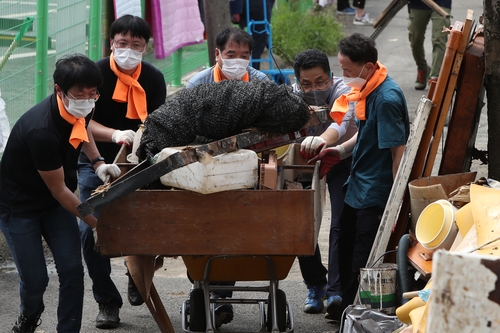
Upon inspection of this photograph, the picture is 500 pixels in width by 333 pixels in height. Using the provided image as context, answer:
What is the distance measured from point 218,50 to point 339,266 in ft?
5.23

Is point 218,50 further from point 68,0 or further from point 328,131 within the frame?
point 68,0

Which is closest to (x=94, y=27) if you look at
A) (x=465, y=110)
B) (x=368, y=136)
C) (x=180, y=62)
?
(x=180, y=62)

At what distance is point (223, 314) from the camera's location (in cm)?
469

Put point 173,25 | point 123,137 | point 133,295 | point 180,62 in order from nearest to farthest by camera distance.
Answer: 1. point 123,137
2. point 133,295
3. point 173,25
4. point 180,62

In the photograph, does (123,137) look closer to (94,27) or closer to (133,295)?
(133,295)

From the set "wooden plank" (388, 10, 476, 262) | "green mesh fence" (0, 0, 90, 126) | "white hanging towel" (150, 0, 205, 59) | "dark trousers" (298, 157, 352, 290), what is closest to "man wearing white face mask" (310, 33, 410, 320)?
"wooden plank" (388, 10, 476, 262)

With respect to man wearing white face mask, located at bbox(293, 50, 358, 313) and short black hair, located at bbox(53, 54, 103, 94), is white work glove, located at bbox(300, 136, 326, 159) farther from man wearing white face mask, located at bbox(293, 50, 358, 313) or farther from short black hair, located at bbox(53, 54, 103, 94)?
short black hair, located at bbox(53, 54, 103, 94)

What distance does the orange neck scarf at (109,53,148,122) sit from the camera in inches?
190

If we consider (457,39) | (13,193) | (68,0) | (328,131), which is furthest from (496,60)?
(68,0)

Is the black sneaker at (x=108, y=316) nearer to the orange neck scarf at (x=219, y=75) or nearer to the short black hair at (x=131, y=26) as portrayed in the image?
the orange neck scarf at (x=219, y=75)

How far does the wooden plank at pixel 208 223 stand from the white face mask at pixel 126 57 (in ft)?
5.22

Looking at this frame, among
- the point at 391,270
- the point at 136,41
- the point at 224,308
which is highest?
the point at 136,41

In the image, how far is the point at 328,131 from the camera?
4641mm

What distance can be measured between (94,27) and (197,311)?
4.10 m
